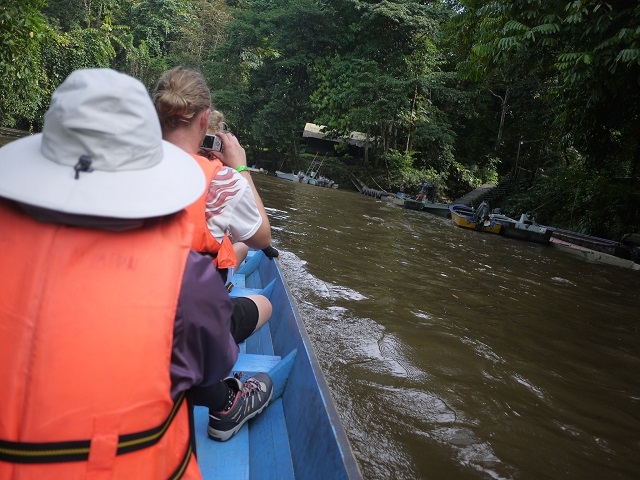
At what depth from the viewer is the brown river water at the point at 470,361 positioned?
312 centimetres

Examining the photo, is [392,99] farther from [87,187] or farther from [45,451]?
[45,451]

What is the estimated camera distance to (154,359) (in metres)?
0.97

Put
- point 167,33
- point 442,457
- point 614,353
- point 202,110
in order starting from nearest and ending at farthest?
point 202,110 < point 442,457 < point 614,353 < point 167,33

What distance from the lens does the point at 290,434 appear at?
7.24 feet

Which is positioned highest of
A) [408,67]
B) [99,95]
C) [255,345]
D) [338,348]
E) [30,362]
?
[408,67]

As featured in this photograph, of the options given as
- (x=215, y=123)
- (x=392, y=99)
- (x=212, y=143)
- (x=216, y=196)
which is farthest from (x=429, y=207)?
(x=216, y=196)

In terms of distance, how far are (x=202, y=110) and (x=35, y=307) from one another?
130 centimetres

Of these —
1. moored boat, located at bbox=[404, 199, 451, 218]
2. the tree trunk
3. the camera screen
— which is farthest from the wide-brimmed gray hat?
the tree trunk

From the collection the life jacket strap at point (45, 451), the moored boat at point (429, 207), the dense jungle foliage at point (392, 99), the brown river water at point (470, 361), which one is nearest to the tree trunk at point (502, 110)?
the dense jungle foliage at point (392, 99)

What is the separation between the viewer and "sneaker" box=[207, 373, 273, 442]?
2.13 meters

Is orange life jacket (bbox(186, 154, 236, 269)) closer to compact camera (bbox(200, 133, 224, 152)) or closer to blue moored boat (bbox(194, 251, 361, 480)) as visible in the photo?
compact camera (bbox(200, 133, 224, 152))

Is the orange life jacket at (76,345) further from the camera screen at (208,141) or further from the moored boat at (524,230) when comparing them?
the moored boat at (524,230)

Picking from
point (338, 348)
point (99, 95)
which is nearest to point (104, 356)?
point (99, 95)

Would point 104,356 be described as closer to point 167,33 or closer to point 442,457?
point 442,457
